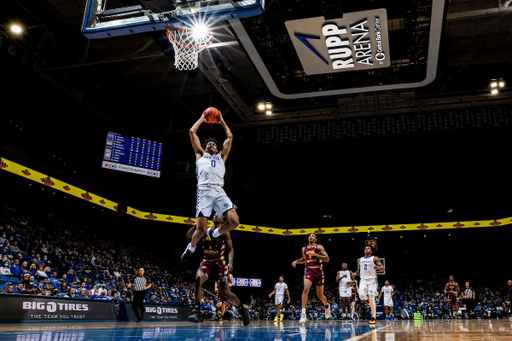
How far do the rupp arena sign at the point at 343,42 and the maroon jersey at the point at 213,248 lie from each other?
740cm

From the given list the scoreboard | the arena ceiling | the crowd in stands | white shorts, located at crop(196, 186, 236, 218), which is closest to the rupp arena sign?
the arena ceiling

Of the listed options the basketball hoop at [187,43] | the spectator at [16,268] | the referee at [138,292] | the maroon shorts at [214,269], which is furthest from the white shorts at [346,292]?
the spectator at [16,268]

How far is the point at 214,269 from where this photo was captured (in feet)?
21.4

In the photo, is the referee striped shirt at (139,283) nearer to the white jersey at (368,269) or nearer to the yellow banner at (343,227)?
the white jersey at (368,269)

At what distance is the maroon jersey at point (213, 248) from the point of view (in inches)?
261

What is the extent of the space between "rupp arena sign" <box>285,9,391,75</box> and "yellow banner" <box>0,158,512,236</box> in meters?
13.1

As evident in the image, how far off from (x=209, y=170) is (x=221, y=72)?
38.5ft

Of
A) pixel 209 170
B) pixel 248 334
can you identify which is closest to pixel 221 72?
pixel 209 170

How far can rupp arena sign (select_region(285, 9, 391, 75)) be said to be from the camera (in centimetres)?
1127

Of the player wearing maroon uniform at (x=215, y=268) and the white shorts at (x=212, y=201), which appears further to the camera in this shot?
the player wearing maroon uniform at (x=215, y=268)

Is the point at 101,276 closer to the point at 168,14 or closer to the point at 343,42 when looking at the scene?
the point at 343,42

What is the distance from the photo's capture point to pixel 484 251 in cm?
2844

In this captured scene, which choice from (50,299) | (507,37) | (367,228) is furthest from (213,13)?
(367,228)

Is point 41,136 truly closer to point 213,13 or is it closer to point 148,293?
point 148,293
